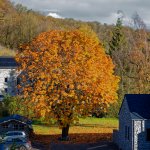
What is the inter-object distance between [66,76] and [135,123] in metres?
9.00

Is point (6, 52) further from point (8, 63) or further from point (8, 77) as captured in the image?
point (8, 77)

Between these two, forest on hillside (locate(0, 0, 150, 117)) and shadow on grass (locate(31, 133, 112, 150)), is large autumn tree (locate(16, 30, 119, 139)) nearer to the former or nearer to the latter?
shadow on grass (locate(31, 133, 112, 150))

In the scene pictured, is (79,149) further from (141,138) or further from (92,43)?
(92,43)

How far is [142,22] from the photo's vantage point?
75375mm

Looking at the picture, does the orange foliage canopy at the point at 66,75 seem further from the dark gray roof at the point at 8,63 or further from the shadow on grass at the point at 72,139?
the dark gray roof at the point at 8,63

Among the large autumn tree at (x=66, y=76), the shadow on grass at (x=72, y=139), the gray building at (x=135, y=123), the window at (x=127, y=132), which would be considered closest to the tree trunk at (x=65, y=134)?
the shadow on grass at (x=72, y=139)

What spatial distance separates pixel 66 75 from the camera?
42094 millimetres

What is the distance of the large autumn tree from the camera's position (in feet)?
138

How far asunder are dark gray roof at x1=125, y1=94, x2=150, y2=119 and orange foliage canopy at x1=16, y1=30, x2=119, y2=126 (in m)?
4.65

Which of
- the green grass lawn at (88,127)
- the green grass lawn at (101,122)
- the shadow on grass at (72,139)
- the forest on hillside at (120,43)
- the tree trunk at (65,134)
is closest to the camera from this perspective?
the shadow on grass at (72,139)

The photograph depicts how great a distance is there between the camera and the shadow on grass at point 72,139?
43.1 m

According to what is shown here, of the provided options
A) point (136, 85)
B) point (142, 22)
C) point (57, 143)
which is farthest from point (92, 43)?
point (142, 22)

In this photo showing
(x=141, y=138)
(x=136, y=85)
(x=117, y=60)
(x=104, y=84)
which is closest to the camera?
(x=141, y=138)

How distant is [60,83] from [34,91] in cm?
257
